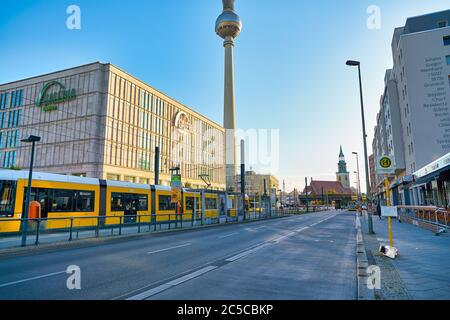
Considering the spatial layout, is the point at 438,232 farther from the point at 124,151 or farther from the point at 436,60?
the point at 124,151

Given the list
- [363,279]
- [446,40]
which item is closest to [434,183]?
[363,279]

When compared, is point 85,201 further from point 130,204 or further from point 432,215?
point 432,215

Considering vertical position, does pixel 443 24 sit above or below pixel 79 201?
above

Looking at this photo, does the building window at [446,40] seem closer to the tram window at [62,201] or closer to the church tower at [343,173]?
the tram window at [62,201]

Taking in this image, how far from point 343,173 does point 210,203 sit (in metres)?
120

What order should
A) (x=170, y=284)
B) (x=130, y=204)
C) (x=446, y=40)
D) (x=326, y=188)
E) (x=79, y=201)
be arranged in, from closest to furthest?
(x=170, y=284) → (x=79, y=201) → (x=130, y=204) → (x=446, y=40) → (x=326, y=188)

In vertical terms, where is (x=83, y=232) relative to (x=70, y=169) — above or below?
below

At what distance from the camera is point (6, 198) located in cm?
1598

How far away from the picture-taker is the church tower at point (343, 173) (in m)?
136

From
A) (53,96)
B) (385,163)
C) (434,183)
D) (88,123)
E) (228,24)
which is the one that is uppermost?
(228,24)
